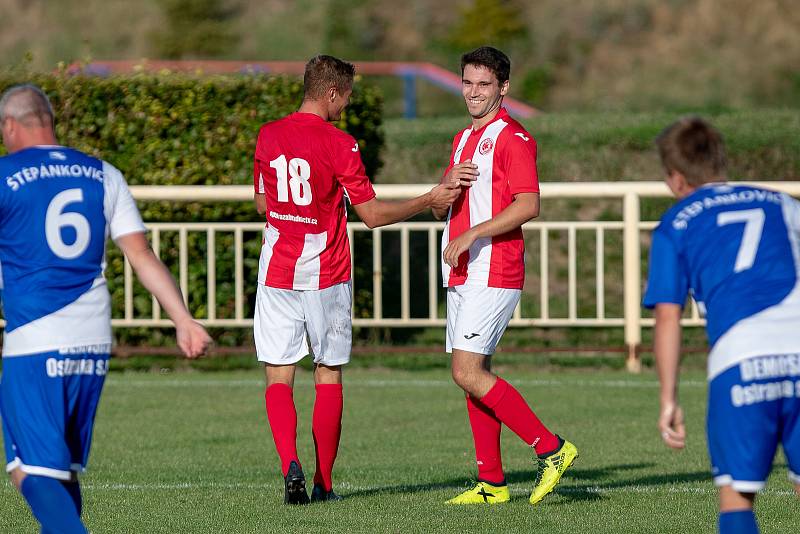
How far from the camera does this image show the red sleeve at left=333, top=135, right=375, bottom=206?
21.6 ft

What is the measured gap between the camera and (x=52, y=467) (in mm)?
4508

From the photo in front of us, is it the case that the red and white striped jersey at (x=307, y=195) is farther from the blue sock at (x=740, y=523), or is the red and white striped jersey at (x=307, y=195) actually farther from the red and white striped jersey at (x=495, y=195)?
the blue sock at (x=740, y=523)

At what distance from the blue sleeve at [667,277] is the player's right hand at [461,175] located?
2.26 meters

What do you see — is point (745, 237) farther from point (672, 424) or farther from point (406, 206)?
point (406, 206)

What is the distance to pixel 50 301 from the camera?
4523 millimetres

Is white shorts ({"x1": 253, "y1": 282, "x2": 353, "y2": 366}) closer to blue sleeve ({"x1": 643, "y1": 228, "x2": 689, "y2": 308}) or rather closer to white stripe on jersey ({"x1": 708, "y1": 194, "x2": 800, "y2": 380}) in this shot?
blue sleeve ({"x1": 643, "y1": 228, "x2": 689, "y2": 308})

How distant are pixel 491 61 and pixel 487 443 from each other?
70.4 inches

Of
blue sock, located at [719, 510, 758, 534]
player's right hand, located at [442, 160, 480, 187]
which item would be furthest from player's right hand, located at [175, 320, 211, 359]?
player's right hand, located at [442, 160, 480, 187]

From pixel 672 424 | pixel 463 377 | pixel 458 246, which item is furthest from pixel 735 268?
pixel 463 377

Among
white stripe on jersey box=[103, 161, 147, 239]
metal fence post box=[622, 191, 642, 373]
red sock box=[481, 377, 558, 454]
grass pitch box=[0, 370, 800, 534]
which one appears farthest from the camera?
metal fence post box=[622, 191, 642, 373]

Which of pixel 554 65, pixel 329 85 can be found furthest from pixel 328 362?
pixel 554 65

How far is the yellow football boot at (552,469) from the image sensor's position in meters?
6.50

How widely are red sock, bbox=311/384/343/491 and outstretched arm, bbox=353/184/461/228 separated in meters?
0.88

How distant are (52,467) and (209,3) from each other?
31.7m
